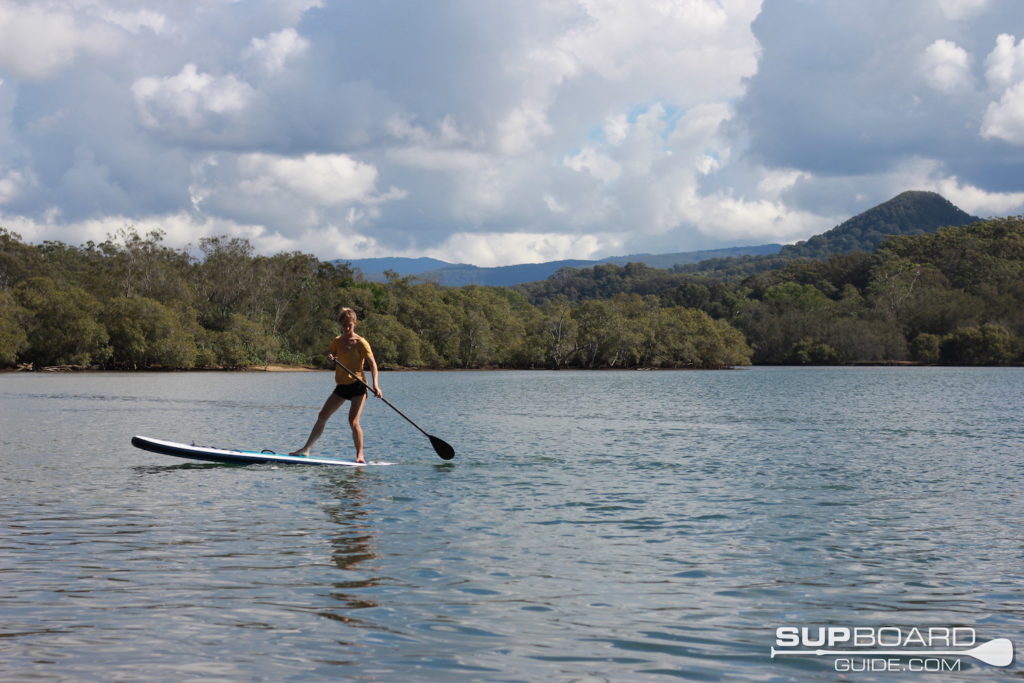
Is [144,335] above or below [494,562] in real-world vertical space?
above

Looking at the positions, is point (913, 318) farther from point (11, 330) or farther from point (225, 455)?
point (225, 455)

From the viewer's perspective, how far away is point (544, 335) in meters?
142

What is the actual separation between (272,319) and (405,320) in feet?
61.0

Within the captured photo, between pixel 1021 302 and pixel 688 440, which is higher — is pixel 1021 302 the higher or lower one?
the higher one

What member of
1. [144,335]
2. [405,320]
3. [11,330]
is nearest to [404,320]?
[405,320]

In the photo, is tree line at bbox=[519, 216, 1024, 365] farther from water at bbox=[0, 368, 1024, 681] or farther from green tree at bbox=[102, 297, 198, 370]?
water at bbox=[0, 368, 1024, 681]

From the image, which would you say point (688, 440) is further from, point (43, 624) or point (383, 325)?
point (383, 325)

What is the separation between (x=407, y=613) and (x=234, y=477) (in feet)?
34.6

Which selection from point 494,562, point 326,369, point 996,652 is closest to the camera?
point 996,652

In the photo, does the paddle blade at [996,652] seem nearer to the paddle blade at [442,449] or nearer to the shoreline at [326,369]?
the paddle blade at [442,449]

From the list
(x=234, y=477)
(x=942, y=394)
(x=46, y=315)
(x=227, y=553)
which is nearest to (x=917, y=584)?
(x=227, y=553)

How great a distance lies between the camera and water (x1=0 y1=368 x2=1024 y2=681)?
293 inches

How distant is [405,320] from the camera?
465ft

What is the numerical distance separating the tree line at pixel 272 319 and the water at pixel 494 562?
291 ft
